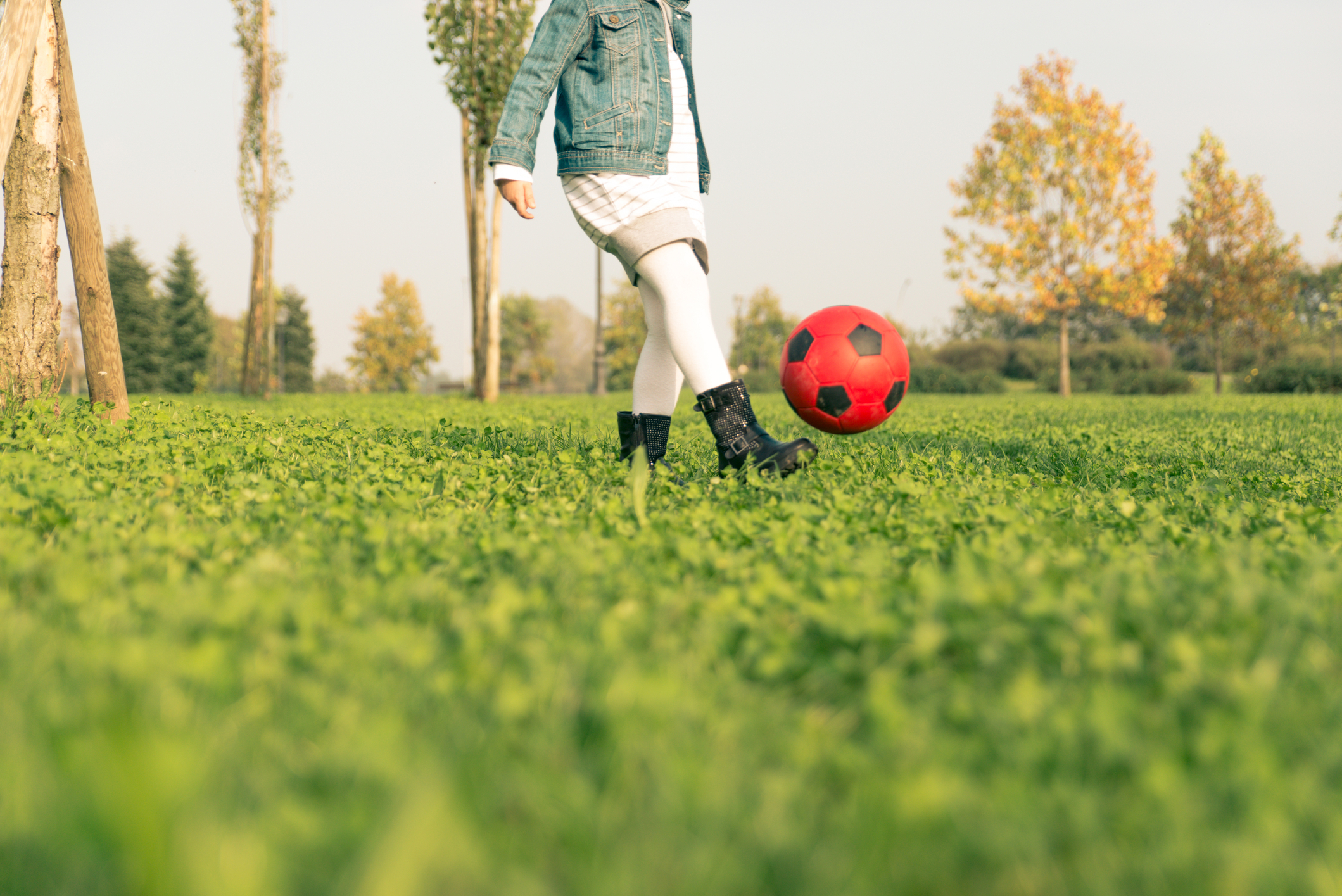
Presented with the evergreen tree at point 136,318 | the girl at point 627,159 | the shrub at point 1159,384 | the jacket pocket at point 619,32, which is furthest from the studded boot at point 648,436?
the evergreen tree at point 136,318

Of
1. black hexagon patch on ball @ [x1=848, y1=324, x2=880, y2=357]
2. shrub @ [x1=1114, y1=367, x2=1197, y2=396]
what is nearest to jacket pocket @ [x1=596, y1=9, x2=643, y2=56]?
black hexagon patch on ball @ [x1=848, y1=324, x2=880, y2=357]

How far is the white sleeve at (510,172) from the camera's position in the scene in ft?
13.8

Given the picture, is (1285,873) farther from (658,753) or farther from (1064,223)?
(1064,223)

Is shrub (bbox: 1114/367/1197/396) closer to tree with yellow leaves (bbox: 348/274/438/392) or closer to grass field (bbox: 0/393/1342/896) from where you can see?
grass field (bbox: 0/393/1342/896)

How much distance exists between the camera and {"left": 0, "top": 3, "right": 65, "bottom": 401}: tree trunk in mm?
6141

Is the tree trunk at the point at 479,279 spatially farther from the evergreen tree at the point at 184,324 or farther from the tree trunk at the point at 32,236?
the evergreen tree at the point at 184,324

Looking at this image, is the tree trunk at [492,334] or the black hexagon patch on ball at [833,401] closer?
the black hexagon patch on ball at [833,401]

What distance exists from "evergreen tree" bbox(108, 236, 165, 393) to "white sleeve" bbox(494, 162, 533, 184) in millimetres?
57498

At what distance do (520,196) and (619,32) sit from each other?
0.95 meters

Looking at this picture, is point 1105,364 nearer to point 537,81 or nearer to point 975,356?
point 975,356

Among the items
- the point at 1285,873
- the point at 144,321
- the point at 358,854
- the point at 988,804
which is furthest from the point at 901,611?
the point at 144,321

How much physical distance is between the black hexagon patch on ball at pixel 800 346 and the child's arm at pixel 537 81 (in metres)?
1.62

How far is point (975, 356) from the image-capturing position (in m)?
45.1

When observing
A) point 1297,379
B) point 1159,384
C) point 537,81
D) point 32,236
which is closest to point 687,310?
point 537,81
